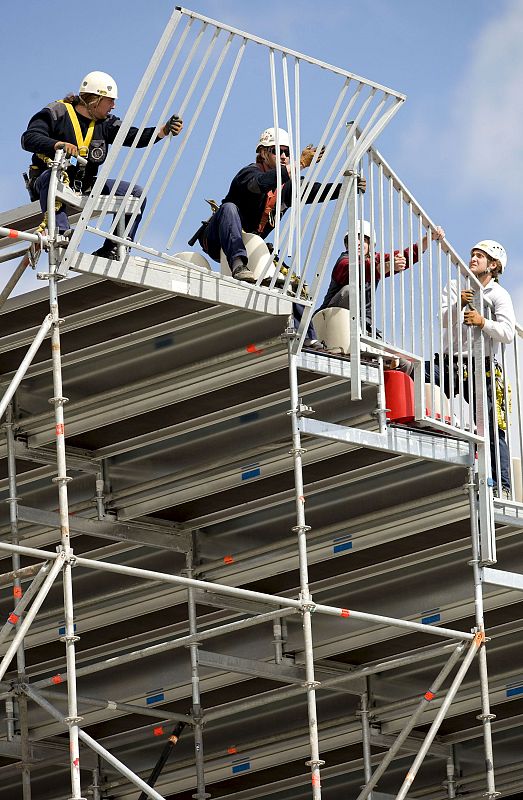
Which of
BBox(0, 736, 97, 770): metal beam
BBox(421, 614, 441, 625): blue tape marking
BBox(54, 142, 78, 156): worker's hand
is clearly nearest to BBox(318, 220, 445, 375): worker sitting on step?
BBox(421, 614, 441, 625): blue tape marking

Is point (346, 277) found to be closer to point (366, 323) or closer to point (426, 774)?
point (366, 323)

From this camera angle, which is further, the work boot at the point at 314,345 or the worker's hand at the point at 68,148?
the work boot at the point at 314,345

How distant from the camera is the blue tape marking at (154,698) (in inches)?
739

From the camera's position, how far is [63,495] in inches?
617

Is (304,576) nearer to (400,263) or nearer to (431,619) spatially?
(431,619)

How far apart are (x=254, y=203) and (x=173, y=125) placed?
1.36 m

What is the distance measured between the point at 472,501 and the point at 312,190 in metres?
2.57

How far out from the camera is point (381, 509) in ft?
59.4

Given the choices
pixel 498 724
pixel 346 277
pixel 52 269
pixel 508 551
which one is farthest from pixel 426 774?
pixel 52 269

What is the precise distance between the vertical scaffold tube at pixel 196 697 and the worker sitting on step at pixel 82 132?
3.11 m

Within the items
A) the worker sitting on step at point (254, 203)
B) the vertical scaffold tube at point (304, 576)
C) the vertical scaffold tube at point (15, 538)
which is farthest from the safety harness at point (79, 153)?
the vertical scaffold tube at point (304, 576)

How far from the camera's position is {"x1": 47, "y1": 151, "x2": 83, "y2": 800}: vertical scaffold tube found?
15352 mm

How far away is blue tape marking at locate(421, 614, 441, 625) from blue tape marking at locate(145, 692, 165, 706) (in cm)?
213

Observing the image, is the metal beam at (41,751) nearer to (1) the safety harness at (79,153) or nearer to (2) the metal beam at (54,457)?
(2) the metal beam at (54,457)
